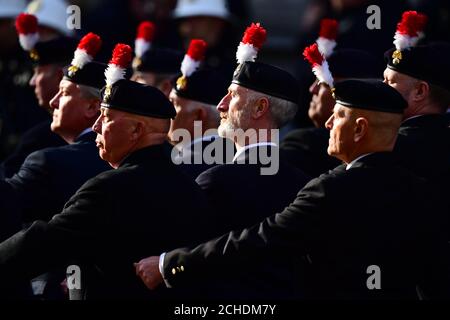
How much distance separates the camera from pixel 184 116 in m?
8.18

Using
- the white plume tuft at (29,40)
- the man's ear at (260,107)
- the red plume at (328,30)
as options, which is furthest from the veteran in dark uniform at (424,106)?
the white plume tuft at (29,40)

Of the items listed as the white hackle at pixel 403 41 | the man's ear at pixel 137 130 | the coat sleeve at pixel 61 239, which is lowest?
the coat sleeve at pixel 61 239

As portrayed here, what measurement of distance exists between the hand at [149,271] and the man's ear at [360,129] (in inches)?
44.2

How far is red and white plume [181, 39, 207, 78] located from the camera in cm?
820

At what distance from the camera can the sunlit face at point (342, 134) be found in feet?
20.2

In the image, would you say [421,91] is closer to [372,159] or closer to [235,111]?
[235,111]

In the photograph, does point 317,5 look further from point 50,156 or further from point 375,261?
point 375,261

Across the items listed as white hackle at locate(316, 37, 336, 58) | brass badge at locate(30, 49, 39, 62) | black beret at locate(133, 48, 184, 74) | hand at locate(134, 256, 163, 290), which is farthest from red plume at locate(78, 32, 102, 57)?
hand at locate(134, 256, 163, 290)

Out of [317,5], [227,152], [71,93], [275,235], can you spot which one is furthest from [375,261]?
[317,5]

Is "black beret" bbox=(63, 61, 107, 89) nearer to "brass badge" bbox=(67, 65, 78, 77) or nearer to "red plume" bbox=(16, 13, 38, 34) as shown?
"brass badge" bbox=(67, 65, 78, 77)

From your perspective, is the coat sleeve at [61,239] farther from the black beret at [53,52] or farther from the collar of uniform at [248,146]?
the black beret at [53,52]

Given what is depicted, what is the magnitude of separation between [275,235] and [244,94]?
3.98 ft

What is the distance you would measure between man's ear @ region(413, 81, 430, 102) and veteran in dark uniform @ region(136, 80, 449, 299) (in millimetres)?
1154
